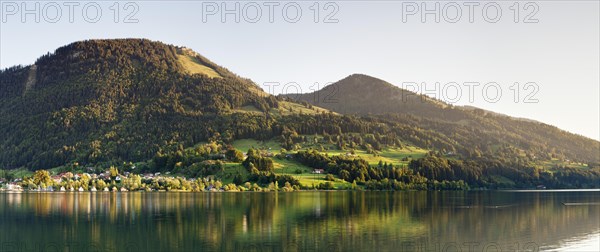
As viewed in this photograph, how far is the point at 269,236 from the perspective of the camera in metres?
75.8

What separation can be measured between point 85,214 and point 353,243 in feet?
175

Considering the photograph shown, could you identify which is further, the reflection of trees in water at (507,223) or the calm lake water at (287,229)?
the reflection of trees in water at (507,223)

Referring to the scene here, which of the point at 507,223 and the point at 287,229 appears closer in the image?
the point at 287,229

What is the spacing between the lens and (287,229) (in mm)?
83312

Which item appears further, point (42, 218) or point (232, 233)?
point (42, 218)

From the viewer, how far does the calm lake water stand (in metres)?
68.8

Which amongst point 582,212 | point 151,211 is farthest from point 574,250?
point 151,211

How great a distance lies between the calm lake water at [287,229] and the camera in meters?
68.8

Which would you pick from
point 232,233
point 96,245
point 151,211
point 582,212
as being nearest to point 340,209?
point 151,211

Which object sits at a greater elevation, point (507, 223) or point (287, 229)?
point (287, 229)

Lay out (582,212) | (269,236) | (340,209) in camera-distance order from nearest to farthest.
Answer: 1. (269,236)
2. (340,209)
3. (582,212)

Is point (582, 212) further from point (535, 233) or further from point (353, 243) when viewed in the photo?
point (353, 243)

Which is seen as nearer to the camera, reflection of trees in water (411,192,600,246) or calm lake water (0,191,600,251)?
calm lake water (0,191,600,251)

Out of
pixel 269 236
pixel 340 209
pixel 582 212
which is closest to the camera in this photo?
pixel 269 236
